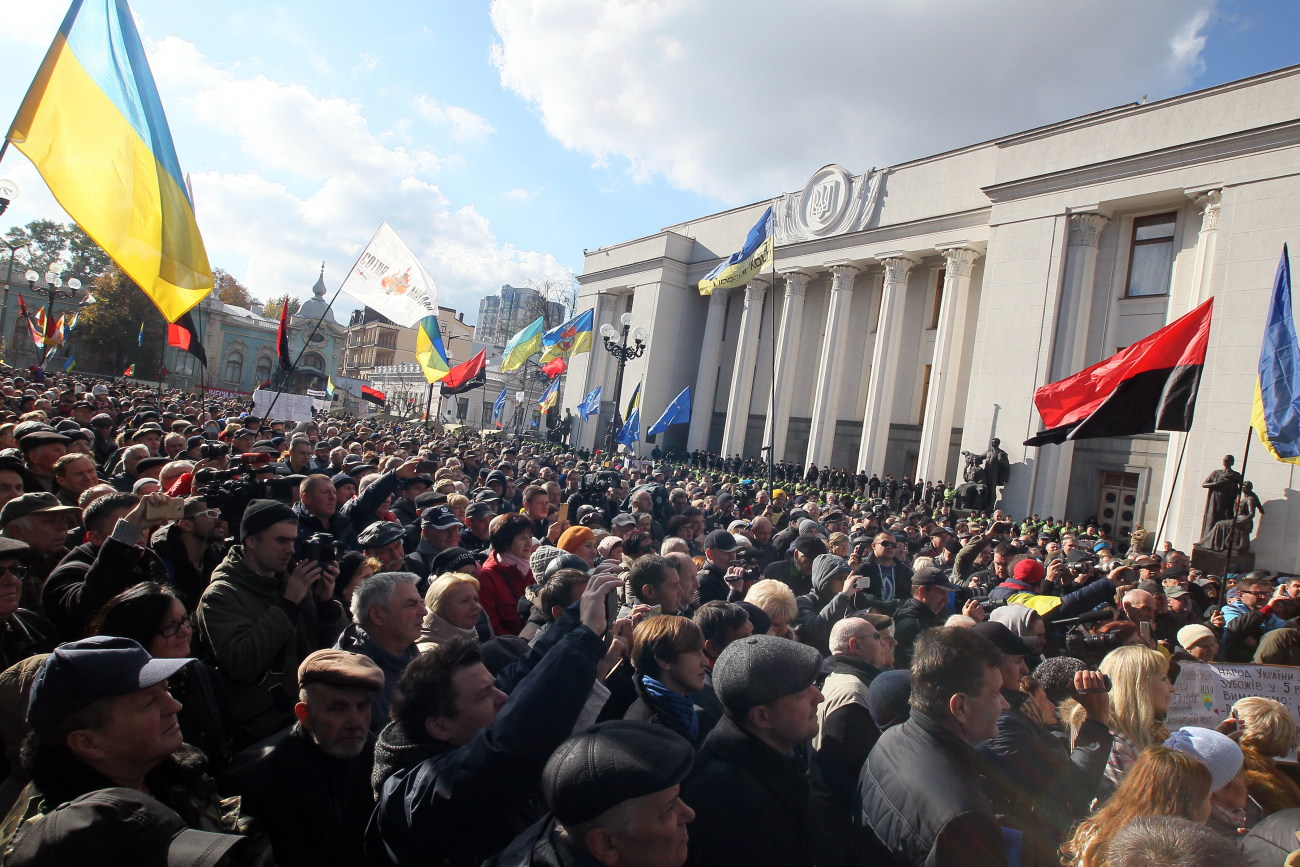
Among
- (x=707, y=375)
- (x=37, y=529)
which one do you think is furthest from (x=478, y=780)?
(x=707, y=375)

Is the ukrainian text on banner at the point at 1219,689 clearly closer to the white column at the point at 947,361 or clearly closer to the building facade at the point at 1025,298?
the building facade at the point at 1025,298

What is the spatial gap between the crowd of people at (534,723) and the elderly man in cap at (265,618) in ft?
0.04

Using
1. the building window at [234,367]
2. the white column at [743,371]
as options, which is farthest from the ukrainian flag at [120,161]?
the building window at [234,367]

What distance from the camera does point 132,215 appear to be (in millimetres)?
5184

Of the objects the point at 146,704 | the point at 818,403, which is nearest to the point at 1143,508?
the point at 818,403

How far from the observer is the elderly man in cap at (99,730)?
1867 millimetres

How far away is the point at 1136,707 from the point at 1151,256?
74.7 ft

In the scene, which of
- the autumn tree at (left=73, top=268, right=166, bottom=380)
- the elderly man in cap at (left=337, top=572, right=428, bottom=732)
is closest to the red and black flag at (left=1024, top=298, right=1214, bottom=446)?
the elderly man in cap at (left=337, top=572, right=428, bottom=732)

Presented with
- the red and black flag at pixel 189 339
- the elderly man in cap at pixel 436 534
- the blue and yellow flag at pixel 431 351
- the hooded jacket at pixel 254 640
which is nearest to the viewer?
the hooded jacket at pixel 254 640

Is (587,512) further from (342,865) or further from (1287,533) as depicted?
(1287,533)

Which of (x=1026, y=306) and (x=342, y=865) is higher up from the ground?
(x=1026, y=306)

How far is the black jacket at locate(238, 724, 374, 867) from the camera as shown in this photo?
2229mm

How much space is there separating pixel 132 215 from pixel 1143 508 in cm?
2335

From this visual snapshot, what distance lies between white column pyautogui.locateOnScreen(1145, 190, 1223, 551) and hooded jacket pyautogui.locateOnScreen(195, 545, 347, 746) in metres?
Result: 20.6
